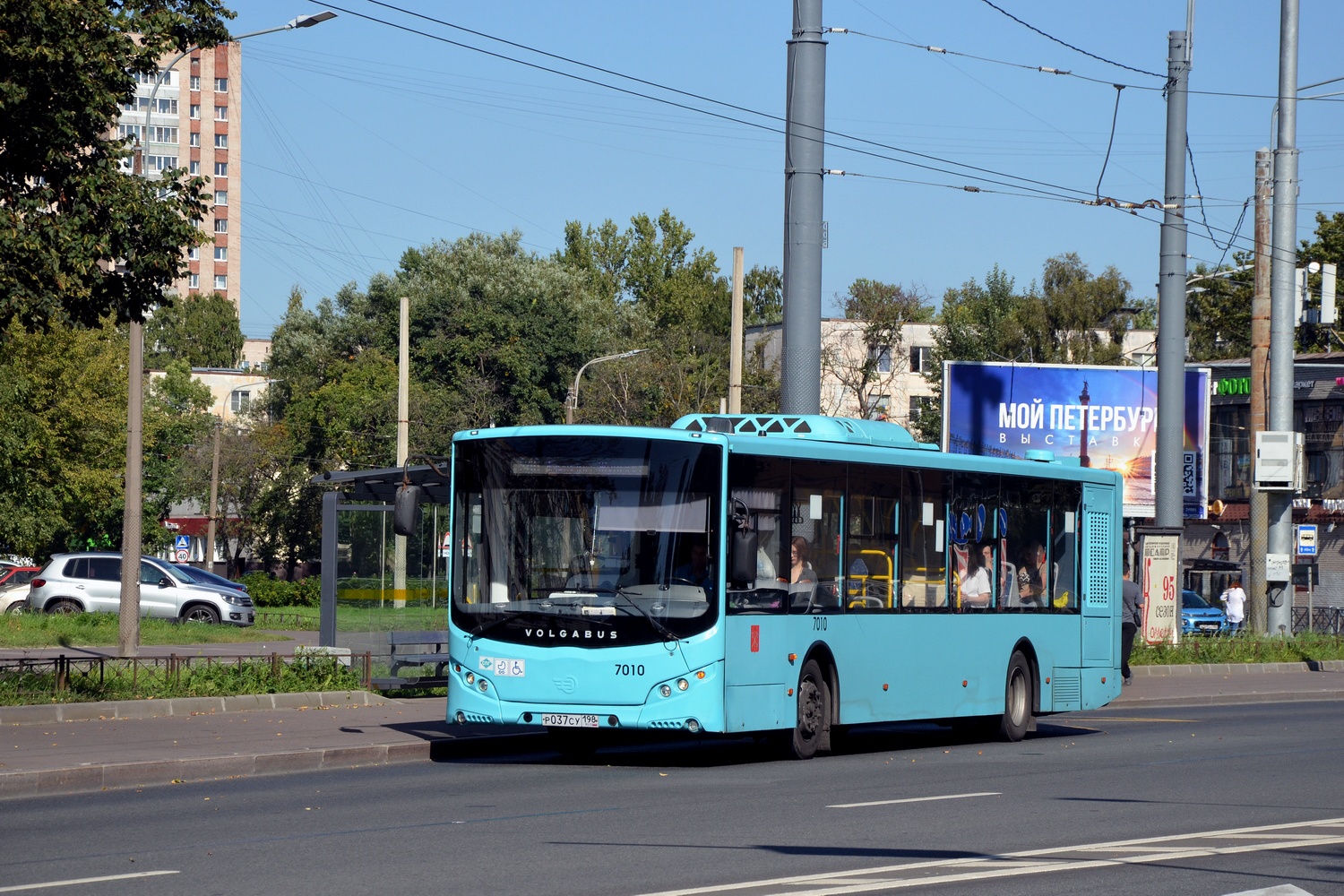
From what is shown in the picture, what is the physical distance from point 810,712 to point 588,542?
2675 millimetres

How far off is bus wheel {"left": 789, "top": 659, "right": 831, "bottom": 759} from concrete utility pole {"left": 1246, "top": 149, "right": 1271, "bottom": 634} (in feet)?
62.8

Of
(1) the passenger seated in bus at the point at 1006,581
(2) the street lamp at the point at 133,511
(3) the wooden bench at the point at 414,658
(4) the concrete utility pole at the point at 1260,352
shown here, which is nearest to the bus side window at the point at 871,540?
(1) the passenger seated in bus at the point at 1006,581

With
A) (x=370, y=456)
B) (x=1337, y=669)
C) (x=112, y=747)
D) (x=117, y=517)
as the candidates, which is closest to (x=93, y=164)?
(x=112, y=747)

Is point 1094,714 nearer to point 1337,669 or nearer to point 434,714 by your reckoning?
point 434,714

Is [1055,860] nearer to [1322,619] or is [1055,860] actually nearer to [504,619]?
[504,619]

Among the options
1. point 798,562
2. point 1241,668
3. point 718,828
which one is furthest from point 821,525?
point 1241,668

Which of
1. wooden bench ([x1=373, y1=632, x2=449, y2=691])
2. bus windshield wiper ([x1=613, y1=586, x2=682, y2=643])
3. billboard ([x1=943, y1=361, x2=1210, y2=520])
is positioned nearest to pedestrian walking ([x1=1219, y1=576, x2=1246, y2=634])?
billboard ([x1=943, y1=361, x2=1210, y2=520])

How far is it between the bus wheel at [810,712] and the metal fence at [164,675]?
6772 mm

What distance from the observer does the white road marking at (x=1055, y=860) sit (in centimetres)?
814

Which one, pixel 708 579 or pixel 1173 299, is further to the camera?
pixel 1173 299

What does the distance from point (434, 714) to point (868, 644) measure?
5.11 meters

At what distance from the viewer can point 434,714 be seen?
18.7 metres

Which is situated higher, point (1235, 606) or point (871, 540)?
point (871, 540)

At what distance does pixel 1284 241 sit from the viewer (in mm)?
32594
